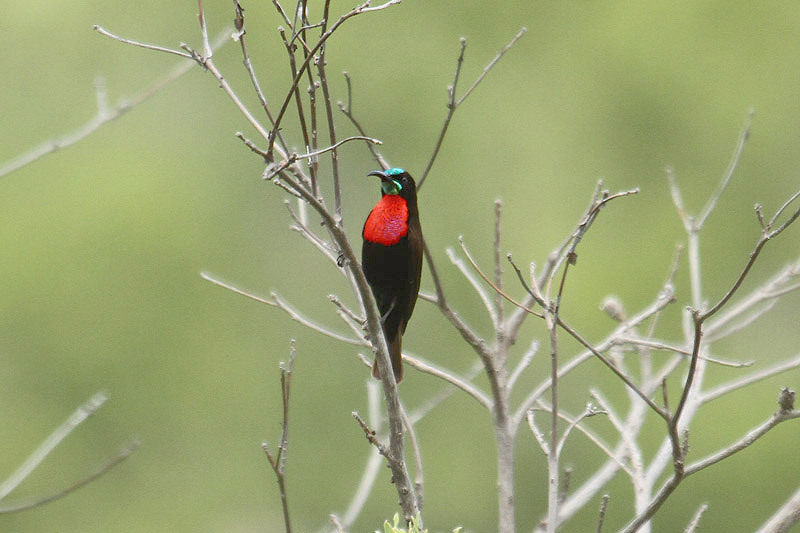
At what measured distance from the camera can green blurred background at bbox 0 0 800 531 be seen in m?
10.1

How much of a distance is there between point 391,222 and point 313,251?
766 cm

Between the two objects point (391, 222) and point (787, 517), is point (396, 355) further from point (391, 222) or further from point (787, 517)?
point (787, 517)

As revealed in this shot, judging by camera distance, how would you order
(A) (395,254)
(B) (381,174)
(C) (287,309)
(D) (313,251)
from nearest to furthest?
1. (C) (287,309)
2. (B) (381,174)
3. (A) (395,254)
4. (D) (313,251)

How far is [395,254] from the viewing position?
277 centimetres

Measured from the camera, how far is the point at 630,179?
1112cm

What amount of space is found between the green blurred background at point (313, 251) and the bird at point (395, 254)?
667 centimetres

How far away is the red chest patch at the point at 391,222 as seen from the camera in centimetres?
277

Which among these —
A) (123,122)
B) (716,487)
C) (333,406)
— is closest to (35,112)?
(123,122)

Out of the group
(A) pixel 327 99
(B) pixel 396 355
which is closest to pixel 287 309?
(A) pixel 327 99

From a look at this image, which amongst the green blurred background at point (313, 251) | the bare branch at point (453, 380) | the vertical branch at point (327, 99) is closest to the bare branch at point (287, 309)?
the bare branch at point (453, 380)

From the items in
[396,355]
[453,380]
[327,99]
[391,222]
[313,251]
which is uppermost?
[313,251]

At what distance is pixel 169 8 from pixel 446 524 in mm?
7266

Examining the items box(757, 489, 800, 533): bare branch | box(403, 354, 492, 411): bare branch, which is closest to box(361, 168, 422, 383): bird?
box(403, 354, 492, 411): bare branch

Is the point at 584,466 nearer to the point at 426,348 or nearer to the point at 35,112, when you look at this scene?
the point at 426,348
